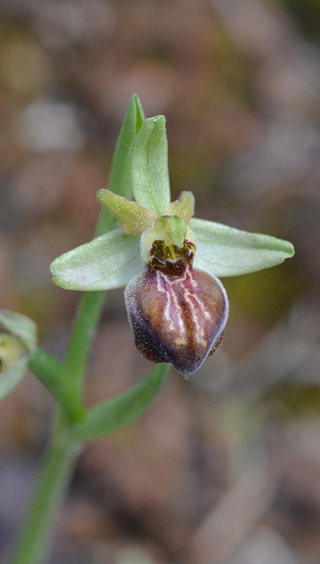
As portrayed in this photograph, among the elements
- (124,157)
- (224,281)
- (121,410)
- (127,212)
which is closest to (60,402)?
(121,410)

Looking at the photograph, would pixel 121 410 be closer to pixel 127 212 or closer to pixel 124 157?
pixel 127 212

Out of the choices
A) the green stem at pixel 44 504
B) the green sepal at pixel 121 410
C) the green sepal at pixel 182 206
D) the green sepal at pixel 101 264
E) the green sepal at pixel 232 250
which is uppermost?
the green sepal at pixel 182 206

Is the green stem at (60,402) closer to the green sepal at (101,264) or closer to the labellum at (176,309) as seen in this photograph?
the green sepal at (101,264)

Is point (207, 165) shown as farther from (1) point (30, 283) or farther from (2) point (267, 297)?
→ (1) point (30, 283)

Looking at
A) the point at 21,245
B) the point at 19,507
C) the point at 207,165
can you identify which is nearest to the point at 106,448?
the point at 19,507

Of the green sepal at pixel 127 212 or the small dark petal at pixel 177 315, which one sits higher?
the green sepal at pixel 127 212

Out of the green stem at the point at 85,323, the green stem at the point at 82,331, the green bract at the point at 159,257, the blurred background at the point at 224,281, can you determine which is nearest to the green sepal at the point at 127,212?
the green bract at the point at 159,257

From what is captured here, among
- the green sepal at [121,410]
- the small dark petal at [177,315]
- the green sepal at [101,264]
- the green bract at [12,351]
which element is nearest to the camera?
the small dark petal at [177,315]
